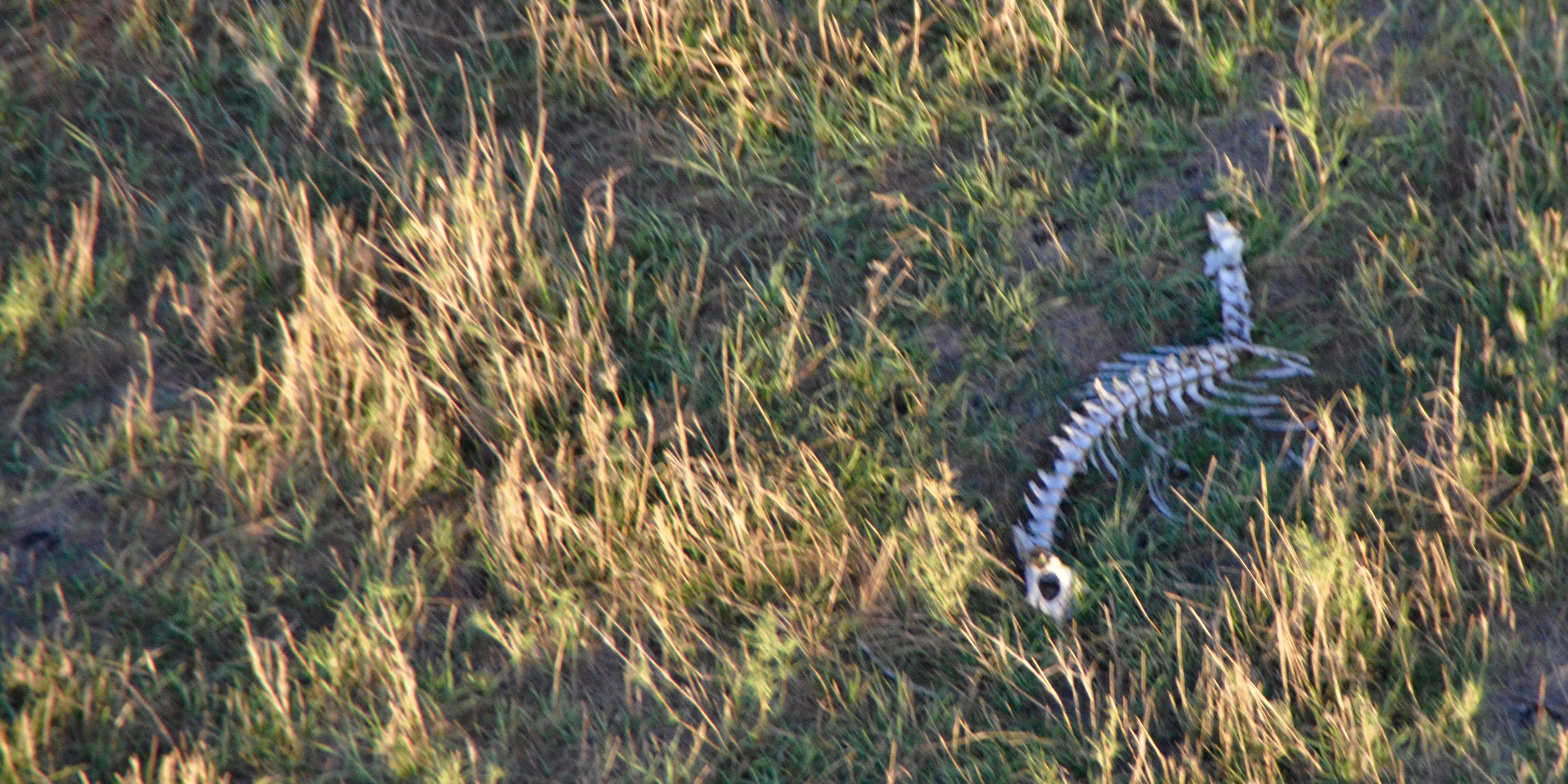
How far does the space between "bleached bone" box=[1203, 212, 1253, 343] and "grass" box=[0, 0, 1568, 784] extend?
0.05 metres

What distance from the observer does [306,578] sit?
3.03m

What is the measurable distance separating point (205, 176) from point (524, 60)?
0.94 meters

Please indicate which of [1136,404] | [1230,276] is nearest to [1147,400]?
[1136,404]

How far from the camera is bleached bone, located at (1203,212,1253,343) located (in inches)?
135

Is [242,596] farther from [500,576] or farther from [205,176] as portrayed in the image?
[205,176]

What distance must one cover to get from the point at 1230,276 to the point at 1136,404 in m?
0.49

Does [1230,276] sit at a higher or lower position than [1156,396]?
higher

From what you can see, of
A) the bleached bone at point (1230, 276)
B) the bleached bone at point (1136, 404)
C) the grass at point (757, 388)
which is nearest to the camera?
the grass at point (757, 388)

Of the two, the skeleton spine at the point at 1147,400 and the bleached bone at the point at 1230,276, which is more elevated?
the bleached bone at the point at 1230,276

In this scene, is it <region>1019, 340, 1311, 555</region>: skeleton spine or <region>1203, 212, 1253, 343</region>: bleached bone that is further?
<region>1203, 212, 1253, 343</region>: bleached bone

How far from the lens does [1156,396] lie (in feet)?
10.8

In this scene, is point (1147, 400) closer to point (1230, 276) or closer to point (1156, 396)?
point (1156, 396)

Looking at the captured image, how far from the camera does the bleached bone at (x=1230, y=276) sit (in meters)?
3.44

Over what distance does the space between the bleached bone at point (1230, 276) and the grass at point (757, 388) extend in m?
0.05
